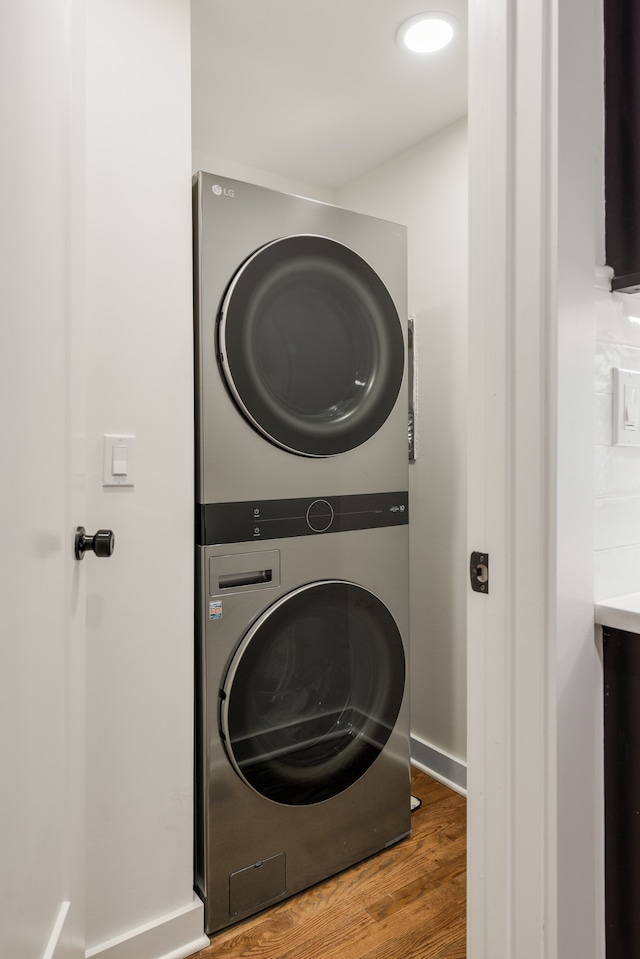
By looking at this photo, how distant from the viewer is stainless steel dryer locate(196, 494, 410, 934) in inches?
56.8

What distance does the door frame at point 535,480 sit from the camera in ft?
2.65

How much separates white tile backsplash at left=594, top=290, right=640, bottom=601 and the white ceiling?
1.20 meters

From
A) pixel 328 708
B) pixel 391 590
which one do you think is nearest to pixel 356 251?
pixel 391 590

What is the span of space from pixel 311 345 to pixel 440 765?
1.63 metres

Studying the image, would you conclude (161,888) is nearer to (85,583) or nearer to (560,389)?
(85,583)

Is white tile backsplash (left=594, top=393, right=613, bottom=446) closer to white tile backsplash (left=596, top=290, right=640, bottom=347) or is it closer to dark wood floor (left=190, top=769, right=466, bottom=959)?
white tile backsplash (left=596, top=290, right=640, bottom=347)

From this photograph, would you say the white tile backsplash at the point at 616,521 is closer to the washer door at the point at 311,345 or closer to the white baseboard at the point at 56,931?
the washer door at the point at 311,345

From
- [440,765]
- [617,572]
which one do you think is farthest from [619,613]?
[440,765]

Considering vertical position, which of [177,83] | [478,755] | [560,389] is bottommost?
[478,755]

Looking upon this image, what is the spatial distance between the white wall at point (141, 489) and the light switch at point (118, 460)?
0.02m

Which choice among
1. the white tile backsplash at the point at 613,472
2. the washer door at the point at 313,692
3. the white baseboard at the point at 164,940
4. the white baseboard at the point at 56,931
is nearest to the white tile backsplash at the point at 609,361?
the white tile backsplash at the point at 613,472

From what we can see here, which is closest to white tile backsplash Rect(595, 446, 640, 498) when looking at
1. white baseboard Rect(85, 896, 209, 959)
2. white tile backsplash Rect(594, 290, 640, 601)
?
white tile backsplash Rect(594, 290, 640, 601)

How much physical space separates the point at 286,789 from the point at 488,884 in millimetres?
787

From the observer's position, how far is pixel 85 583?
1.27 metres
